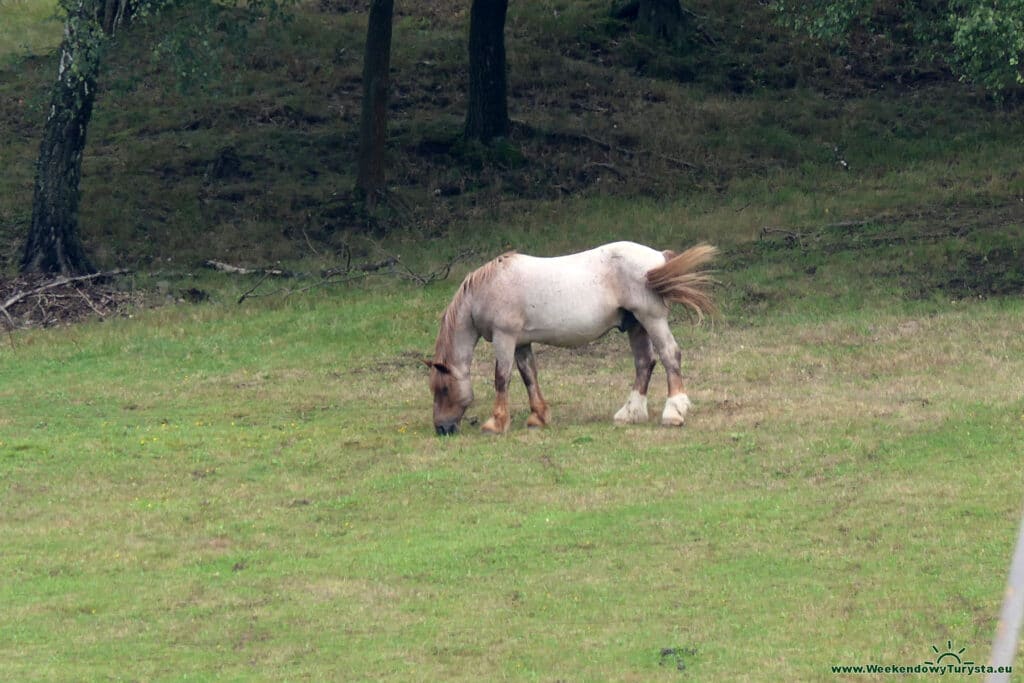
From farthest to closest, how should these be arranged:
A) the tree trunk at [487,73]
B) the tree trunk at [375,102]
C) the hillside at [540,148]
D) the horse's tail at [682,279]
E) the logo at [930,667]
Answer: the tree trunk at [487,73] → the tree trunk at [375,102] → the hillside at [540,148] → the horse's tail at [682,279] → the logo at [930,667]

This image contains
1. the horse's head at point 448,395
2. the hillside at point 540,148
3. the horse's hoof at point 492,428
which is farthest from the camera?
the hillside at point 540,148

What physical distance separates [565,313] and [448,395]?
55.1 inches

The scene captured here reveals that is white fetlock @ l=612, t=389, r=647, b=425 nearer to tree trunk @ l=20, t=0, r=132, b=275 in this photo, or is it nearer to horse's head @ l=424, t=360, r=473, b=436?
horse's head @ l=424, t=360, r=473, b=436

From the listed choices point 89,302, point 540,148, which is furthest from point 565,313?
point 540,148

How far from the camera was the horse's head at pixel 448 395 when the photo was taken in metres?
14.0

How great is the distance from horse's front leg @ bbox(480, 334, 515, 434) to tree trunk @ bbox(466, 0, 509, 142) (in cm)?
1342

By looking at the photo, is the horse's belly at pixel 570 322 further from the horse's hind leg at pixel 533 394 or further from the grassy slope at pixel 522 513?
the grassy slope at pixel 522 513

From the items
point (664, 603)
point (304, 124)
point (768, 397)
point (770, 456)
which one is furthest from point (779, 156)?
point (664, 603)

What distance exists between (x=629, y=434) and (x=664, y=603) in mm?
4562

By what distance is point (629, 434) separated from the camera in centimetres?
1355

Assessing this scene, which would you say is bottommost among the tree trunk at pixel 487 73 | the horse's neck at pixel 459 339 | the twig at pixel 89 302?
the twig at pixel 89 302

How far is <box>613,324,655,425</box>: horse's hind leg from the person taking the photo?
1402 centimetres

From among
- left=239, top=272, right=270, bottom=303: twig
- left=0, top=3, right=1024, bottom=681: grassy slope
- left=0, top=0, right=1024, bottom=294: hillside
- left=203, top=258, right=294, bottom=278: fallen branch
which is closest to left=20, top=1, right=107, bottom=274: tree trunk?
left=0, top=0, right=1024, bottom=294: hillside

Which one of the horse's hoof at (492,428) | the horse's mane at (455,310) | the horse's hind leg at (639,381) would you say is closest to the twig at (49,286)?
the horse's mane at (455,310)
